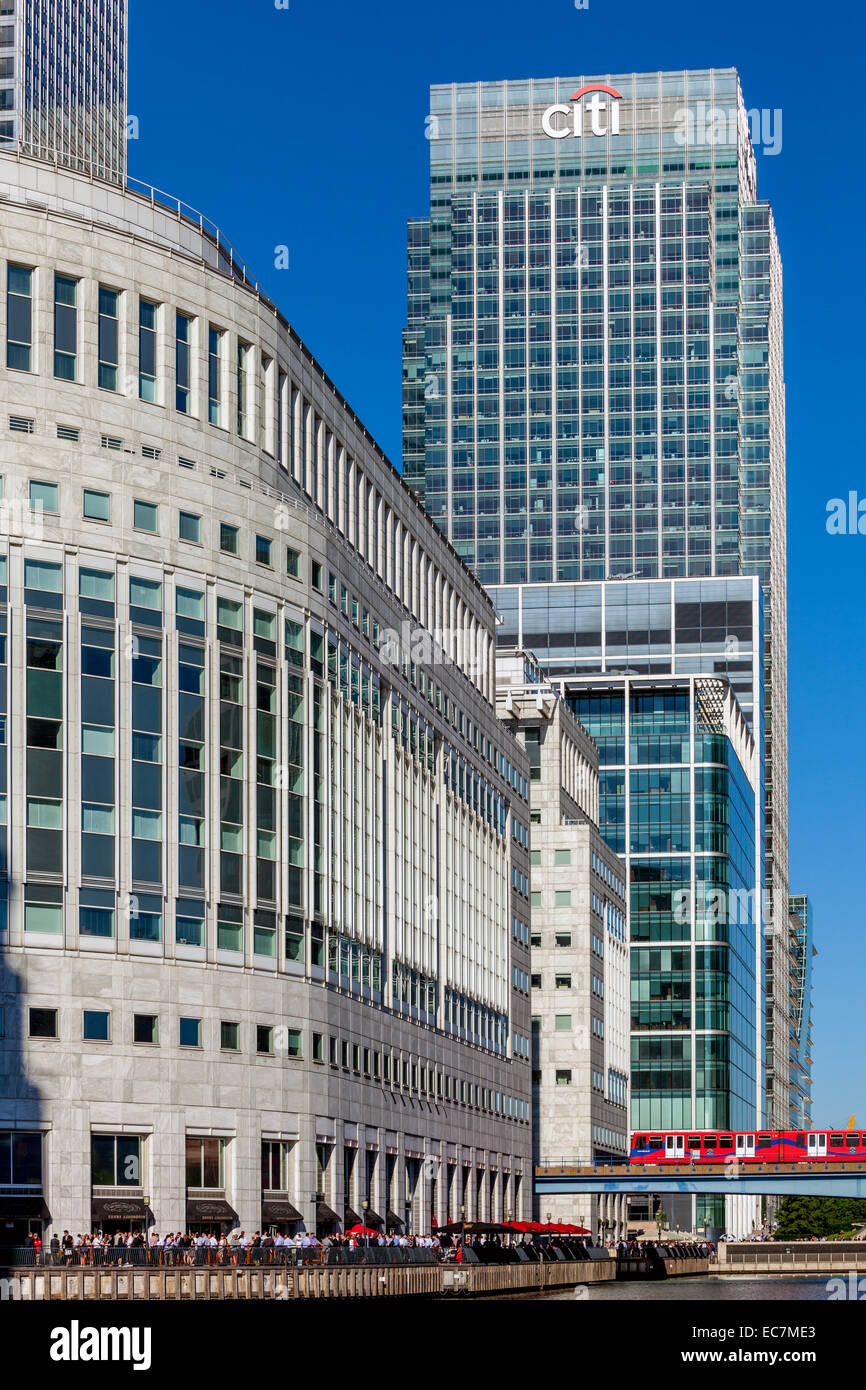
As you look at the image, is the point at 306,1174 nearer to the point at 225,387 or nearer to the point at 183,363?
the point at 225,387

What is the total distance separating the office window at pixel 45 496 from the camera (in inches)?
3174

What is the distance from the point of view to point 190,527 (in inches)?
3420

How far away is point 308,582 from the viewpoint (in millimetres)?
94125

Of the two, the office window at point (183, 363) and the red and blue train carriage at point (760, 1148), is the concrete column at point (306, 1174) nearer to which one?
the office window at point (183, 363)

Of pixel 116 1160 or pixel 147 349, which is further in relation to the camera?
pixel 147 349

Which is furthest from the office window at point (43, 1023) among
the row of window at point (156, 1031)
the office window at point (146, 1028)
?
the office window at point (146, 1028)

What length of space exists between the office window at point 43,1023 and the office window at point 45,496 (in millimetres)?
19593

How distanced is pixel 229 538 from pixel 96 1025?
2238 centimetres

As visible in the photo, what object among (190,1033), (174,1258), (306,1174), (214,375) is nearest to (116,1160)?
(190,1033)

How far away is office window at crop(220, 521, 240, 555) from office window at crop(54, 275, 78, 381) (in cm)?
992

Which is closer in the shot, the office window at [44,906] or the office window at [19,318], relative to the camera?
the office window at [44,906]
